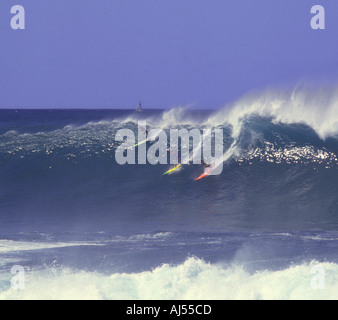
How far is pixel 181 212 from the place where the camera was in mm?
11492

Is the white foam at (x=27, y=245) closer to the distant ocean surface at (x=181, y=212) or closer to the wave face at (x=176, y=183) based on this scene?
the distant ocean surface at (x=181, y=212)

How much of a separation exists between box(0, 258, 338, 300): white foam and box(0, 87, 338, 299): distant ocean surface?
0.07 ft

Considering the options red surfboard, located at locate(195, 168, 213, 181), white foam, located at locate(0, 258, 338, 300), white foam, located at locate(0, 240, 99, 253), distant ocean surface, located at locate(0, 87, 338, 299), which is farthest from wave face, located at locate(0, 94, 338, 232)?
white foam, located at locate(0, 258, 338, 300)

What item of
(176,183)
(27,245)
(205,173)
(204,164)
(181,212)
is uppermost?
(204,164)

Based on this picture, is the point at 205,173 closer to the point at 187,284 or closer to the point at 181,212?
the point at 181,212

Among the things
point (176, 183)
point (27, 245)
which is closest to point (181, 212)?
point (176, 183)

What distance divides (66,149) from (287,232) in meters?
8.63

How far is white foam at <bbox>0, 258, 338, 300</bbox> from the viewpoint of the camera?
6719mm

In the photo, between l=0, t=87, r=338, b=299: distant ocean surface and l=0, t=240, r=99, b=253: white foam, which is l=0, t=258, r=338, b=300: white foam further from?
l=0, t=240, r=99, b=253: white foam

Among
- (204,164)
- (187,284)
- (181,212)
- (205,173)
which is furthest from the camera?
(204,164)

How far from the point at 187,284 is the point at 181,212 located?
179 inches

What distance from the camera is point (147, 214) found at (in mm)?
11328

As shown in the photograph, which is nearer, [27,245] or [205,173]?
[27,245]

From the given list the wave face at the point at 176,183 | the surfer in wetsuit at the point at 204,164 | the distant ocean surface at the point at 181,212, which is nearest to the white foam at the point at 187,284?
the distant ocean surface at the point at 181,212
